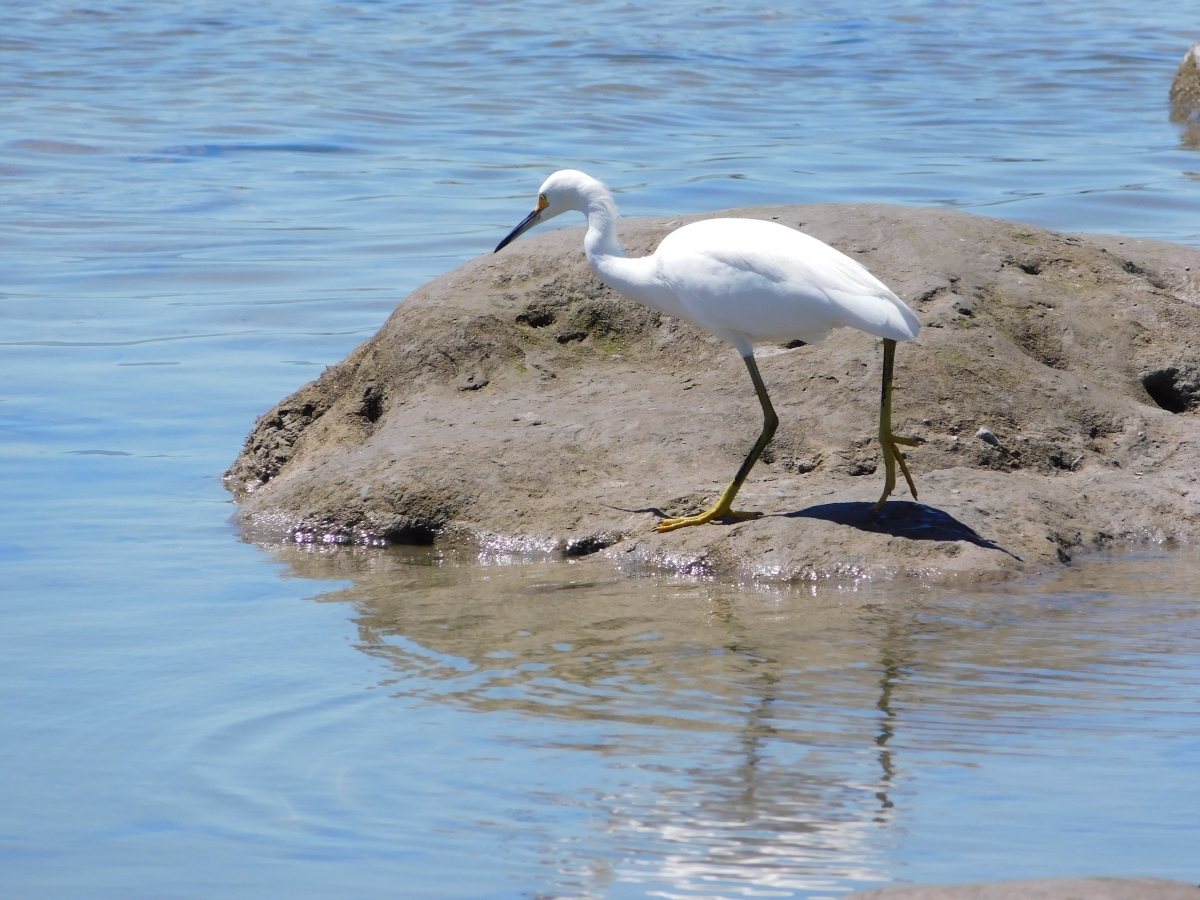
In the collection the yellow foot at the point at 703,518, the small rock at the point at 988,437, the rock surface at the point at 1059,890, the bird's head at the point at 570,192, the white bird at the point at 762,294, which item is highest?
the bird's head at the point at 570,192

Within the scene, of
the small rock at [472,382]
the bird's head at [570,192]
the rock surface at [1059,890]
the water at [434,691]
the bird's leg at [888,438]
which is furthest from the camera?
the small rock at [472,382]

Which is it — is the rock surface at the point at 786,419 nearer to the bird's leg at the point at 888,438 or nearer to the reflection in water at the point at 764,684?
the bird's leg at the point at 888,438

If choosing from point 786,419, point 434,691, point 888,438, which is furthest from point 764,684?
point 786,419

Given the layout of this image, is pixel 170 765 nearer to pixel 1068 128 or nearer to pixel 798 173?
pixel 798 173

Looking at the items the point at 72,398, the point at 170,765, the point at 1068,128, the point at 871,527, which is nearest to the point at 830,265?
the point at 871,527

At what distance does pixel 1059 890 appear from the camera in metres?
2.66

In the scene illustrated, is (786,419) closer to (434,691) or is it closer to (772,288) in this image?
(772,288)

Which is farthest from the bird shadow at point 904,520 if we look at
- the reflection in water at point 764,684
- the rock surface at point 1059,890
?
the rock surface at point 1059,890

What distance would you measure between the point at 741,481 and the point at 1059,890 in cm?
292

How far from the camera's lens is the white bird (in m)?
5.22

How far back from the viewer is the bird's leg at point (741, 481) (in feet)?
18.0

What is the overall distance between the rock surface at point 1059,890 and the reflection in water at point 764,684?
0.34m

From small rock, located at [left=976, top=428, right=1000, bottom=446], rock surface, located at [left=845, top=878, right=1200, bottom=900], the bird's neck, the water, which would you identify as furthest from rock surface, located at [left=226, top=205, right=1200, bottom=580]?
rock surface, located at [left=845, top=878, right=1200, bottom=900]

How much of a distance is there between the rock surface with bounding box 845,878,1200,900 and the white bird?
2634 millimetres
